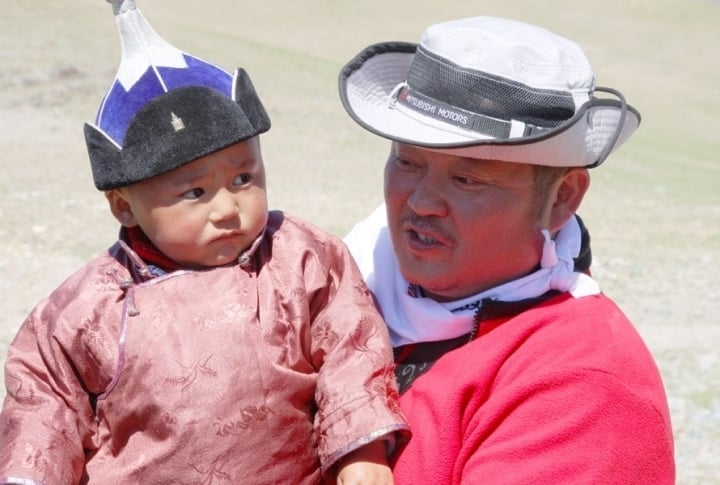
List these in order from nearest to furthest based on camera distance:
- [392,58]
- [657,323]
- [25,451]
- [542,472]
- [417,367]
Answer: [542,472] < [25,451] < [417,367] < [392,58] < [657,323]

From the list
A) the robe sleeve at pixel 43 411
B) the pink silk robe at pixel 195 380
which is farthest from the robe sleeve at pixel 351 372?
the robe sleeve at pixel 43 411

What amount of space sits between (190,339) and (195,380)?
0.32 feet

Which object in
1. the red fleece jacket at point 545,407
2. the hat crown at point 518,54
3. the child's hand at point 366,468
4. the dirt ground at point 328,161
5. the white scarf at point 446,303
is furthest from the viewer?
the dirt ground at point 328,161

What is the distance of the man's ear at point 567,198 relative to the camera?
2996 millimetres

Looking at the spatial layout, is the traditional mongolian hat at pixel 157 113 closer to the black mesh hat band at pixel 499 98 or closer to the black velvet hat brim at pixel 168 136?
the black velvet hat brim at pixel 168 136

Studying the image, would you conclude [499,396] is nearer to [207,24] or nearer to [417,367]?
[417,367]

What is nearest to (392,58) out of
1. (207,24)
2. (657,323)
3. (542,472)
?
(542,472)

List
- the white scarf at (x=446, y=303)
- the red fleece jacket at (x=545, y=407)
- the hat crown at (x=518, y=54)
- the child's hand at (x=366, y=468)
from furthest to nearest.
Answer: the white scarf at (x=446, y=303)
the hat crown at (x=518, y=54)
the child's hand at (x=366, y=468)
the red fleece jacket at (x=545, y=407)

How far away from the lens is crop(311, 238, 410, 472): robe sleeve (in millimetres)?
2742

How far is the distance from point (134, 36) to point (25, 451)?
3.28 ft

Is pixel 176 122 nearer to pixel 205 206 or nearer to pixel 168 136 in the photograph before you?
pixel 168 136

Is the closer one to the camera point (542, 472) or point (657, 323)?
point (542, 472)

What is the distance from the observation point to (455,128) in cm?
286

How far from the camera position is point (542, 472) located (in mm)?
2541
